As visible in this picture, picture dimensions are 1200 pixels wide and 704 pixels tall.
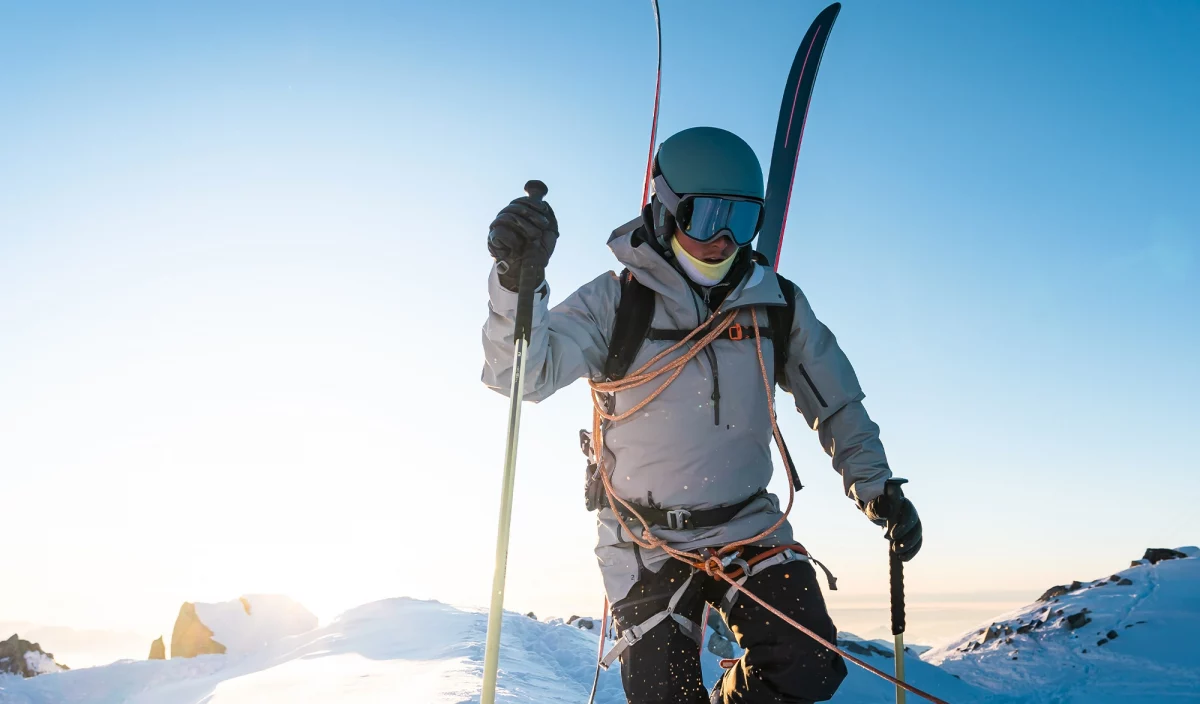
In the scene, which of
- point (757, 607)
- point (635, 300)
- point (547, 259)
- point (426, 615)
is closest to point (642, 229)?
point (635, 300)

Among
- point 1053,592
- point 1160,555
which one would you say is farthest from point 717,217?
point 1160,555

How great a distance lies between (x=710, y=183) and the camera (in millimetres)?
2855

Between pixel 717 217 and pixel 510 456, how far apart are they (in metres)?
1.37

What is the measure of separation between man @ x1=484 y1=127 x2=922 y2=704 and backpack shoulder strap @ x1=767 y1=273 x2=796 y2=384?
0.04 ft

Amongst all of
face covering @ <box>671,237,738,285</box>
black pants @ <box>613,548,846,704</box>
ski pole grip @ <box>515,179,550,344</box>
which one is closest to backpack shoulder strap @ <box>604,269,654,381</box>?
face covering @ <box>671,237,738,285</box>

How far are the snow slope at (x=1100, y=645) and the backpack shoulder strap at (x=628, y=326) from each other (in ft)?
28.2

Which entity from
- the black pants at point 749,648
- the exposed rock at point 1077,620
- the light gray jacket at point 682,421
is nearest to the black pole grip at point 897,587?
the light gray jacket at point 682,421

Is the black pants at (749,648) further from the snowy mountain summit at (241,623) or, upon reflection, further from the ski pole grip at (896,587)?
the snowy mountain summit at (241,623)

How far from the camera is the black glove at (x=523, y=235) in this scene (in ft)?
7.07

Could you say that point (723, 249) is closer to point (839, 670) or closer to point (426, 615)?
point (839, 670)

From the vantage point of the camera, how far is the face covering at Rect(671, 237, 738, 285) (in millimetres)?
2895

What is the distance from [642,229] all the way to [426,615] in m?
7.97

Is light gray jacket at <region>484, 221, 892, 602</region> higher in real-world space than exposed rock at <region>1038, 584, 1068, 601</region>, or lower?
higher

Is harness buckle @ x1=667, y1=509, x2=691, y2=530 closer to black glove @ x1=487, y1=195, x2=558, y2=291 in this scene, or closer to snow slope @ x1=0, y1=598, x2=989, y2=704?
black glove @ x1=487, y1=195, x2=558, y2=291
